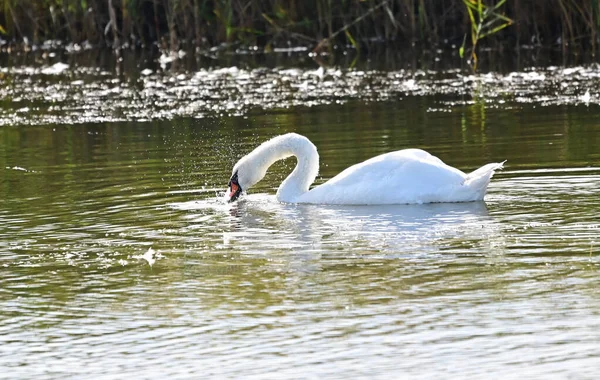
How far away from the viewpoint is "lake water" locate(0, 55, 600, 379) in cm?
551

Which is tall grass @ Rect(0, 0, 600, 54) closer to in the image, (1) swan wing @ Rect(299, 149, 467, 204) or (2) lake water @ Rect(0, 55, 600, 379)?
(2) lake water @ Rect(0, 55, 600, 379)

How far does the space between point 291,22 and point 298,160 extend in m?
12.7

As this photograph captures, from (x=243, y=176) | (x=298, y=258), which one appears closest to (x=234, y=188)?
(x=243, y=176)

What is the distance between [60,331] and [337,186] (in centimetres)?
365

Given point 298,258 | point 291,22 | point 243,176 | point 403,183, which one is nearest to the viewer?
point 298,258

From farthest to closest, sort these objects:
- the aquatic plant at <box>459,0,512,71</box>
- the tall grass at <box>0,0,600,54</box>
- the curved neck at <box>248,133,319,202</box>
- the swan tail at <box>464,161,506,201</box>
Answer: the tall grass at <box>0,0,600,54</box>, the aquatic plant at <box>459,0,512,71</box>, the curved neck at <box>248,133,319,202</box>, the swan tail at <box>464,161,506,201</box>

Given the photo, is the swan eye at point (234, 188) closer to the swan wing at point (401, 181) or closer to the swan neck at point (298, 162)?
the swan neck at point (298, 162)

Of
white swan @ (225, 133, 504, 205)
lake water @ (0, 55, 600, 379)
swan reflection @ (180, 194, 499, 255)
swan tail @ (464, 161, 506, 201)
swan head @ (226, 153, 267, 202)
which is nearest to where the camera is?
lake water @ (0, 55, 600, 379)

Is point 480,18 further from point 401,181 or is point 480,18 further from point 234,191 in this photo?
point 401,181

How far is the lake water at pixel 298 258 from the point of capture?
551 cm

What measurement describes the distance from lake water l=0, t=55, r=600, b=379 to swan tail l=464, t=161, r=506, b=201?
6.0 inches

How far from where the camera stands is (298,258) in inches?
291

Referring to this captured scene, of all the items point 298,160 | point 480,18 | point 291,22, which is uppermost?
point 291,22

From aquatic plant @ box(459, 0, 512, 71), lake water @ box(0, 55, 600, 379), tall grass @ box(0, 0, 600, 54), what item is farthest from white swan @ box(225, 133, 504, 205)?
tall grass @ box(0, 0, 600, 54)
